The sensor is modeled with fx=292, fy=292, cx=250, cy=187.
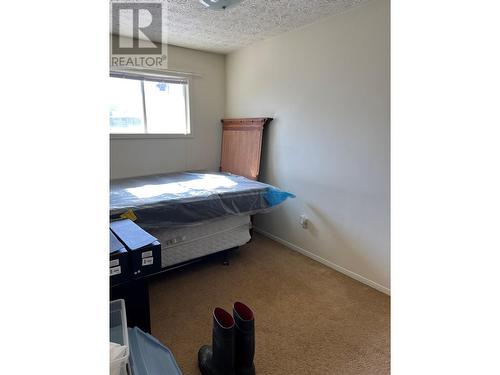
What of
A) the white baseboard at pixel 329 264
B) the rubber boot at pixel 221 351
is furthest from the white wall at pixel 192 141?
the rubber boot at pixel 221 351

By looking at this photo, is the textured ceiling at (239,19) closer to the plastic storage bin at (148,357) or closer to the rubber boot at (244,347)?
the rubber boot at (244,347)

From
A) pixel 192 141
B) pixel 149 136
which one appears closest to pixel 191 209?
pixel 149 136

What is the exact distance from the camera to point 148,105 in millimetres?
3363

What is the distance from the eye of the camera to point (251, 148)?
10.7 ft

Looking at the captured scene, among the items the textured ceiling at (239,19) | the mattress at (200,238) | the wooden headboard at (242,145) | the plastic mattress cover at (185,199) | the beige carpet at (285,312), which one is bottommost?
the beige carpet at (285,312)

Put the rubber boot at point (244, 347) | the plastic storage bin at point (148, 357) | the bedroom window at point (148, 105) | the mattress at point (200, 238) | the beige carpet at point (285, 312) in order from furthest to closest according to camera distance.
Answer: the bedroom window at point (148, 105) < the mattress at point (200, 238) < the beige carpet at point (285, 312) < the rubber boot at point (244, 347) < the plastic storage bin at point (148, 357)

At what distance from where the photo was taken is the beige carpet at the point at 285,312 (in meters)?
1.58

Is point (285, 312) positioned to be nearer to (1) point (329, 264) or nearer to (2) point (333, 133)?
(1) point (329, 264)

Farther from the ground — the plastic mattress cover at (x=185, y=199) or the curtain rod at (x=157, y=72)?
the curtain rod at (x=157, y=72)

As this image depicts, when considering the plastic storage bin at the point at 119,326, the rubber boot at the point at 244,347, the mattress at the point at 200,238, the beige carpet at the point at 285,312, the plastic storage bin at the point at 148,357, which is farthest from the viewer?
the mattress at the point at 200,238

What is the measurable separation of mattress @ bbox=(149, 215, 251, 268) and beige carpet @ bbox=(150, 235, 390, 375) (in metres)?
0.20

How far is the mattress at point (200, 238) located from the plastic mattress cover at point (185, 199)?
0.12 meters
